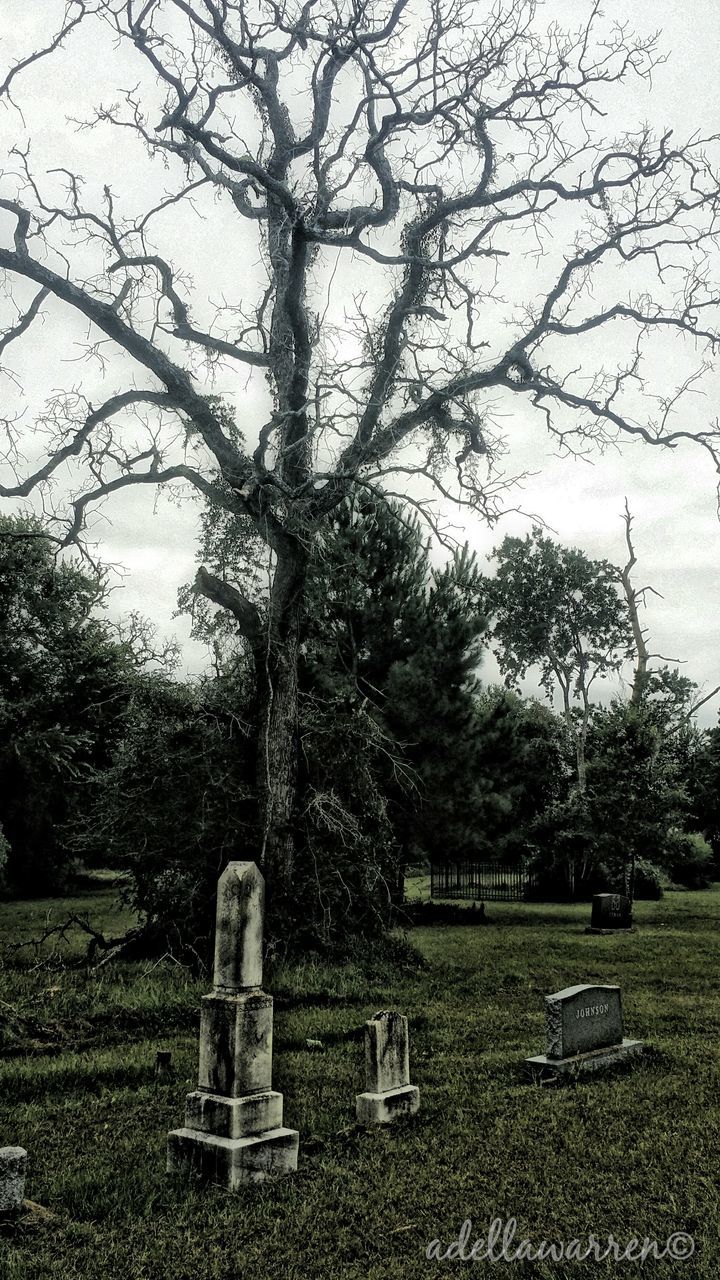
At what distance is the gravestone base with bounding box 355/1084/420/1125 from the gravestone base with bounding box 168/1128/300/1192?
32.8 inches

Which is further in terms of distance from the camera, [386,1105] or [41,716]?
[41,716]

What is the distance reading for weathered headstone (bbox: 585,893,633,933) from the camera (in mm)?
20172

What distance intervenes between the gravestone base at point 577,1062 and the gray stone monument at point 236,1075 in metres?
2.83

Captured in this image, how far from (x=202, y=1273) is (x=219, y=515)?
11453 mm

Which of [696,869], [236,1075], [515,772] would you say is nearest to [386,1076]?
[236,1075]

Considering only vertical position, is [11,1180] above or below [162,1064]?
above

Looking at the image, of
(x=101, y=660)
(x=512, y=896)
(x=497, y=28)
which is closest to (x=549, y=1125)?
(x=497, y=28)

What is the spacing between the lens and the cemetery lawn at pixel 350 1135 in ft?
14.5

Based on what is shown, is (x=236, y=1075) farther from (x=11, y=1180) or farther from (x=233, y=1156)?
(x=11, y=1180)

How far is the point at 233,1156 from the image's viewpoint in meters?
5.17

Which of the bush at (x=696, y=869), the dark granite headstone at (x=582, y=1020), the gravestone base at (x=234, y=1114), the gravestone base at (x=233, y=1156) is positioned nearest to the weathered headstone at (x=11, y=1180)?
the gravestone base at (x=233, y=1156)

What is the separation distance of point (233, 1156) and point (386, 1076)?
1501 mm

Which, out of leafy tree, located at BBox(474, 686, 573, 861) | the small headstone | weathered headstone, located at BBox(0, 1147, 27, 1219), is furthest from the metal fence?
weathered headstone, located at BBox(0, 1147, 27, 1219)

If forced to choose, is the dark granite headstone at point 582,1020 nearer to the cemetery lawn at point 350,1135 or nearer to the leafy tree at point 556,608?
the cemetery lawn at point 350,1135
